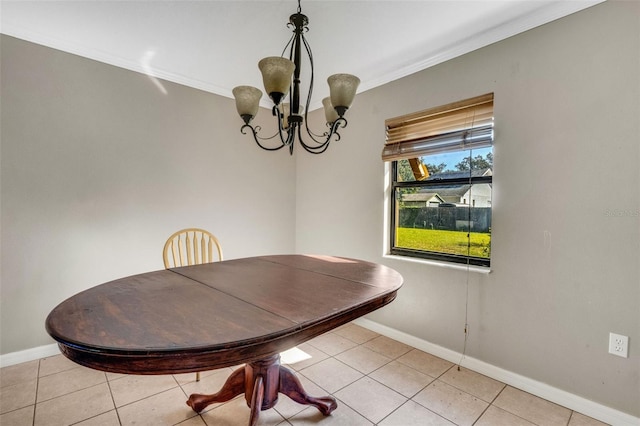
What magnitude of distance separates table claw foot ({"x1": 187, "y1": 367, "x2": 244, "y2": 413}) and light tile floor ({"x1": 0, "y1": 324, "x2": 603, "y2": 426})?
2.2 inches

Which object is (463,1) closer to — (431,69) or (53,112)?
(431,69)

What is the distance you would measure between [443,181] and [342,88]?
1.29m

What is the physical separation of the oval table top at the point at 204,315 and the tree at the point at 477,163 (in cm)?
109

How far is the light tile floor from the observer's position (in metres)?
1.58

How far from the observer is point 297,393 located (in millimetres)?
1581

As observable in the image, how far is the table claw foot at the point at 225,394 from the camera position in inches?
61.9

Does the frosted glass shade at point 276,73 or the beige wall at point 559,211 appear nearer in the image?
the frosted glass shade at point 276,73

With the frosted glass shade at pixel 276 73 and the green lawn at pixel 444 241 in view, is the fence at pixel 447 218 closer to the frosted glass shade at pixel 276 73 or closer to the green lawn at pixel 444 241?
the green lawn at pixel 444 241

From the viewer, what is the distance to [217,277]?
5.06ft

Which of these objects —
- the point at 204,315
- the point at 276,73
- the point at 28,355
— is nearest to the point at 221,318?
the point at 204,315

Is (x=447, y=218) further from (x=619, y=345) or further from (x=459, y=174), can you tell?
(x=619, y=345)

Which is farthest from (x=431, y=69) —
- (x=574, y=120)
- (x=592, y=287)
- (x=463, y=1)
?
(x=592, y=287)

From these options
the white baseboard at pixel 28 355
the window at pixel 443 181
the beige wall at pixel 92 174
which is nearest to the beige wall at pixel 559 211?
the window at pixel 443 181

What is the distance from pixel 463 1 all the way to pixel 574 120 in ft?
3.03
